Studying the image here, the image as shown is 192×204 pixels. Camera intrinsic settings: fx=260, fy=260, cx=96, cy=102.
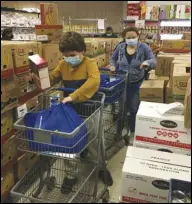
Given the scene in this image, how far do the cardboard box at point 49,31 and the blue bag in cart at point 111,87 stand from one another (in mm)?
975

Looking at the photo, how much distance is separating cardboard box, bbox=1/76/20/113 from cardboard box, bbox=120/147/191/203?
38.2 inches

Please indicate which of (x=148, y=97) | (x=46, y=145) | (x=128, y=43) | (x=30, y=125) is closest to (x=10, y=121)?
(x=30, y=125)

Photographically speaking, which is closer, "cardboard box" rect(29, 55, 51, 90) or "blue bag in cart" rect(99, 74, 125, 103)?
"cardboard box" rect(29, 55, 51, 90)

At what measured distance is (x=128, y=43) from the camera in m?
3.29

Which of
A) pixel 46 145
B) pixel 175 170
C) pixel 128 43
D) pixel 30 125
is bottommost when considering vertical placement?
pixel 175 170

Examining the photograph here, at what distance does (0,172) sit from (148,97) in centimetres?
164

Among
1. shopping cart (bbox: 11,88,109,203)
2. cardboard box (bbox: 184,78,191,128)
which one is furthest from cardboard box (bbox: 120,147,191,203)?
shopping cart (bbox: 11,88,109,203)

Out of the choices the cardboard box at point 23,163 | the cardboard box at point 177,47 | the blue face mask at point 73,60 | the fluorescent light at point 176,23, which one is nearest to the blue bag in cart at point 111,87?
the blue face mask at point 73,60

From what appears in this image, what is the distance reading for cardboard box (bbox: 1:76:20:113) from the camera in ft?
6.26

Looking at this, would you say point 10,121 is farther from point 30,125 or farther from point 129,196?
point 129,196

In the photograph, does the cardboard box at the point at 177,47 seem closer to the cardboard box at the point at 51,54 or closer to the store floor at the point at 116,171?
the store floor at the point at 116,171

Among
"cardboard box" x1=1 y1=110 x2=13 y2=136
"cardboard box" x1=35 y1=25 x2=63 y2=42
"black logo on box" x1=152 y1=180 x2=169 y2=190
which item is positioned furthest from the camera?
"cardboard box" x1=35 y1=25 x2=63 y2=42

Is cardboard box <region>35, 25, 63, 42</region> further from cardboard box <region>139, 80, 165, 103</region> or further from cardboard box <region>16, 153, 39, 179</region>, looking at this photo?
cardboard box <region>16, 153, 39, 179</region>

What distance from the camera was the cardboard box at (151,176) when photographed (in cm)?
164
